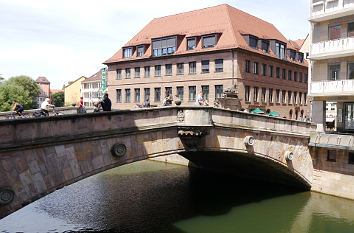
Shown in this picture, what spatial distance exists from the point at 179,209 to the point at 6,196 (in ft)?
40.2

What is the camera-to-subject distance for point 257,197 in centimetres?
2425

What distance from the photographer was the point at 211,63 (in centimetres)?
3997

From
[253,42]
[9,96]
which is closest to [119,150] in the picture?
[253,42]

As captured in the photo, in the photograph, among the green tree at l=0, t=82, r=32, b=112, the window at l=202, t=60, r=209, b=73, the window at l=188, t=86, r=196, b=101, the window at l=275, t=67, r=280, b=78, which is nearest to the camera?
the window at l=202, t=60, r=209, b=73

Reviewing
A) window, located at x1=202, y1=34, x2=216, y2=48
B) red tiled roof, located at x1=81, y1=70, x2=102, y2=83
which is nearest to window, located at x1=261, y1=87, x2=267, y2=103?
window, located at x1=202, y1=34, x2=216, y2=48

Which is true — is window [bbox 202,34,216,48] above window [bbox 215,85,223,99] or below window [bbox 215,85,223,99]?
above

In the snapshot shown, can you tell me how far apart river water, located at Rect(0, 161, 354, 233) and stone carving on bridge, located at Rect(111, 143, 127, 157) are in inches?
206

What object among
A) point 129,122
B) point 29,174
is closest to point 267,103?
point 129,122

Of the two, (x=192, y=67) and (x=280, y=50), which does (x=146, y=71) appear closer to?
(x=192, y=67)

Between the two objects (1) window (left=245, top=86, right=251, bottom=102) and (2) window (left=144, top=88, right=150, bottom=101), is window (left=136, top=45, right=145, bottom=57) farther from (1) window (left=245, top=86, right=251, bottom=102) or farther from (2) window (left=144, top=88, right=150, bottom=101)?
(1) window (left=245, top=86, right=251, bottom=102)

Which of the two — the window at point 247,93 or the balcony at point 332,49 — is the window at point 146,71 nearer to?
the window at point 247,93

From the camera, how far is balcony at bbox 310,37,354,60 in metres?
23.2

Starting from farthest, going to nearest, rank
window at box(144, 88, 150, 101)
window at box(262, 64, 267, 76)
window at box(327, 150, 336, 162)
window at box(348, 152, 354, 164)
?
1. window at box(144, 88, 150, 101)
2. window at box(262, 64, 267, 76)
3. window at box(327, 150, 336, 162)
4. window at box(348, 152, 354, 164)

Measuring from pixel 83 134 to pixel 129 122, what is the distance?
2.20 meters
